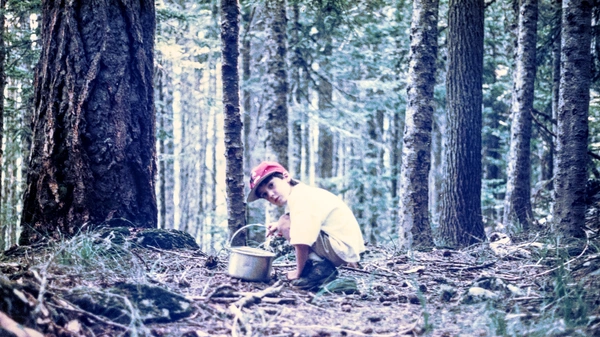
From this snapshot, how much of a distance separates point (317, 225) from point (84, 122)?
2.44 metres

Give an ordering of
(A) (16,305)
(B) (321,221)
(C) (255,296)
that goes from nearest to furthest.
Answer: (A) (16,305), (C) (255,296), (B) (321,221)

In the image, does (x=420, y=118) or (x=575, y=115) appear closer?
(x=575, y=115)

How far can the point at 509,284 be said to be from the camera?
406 cm

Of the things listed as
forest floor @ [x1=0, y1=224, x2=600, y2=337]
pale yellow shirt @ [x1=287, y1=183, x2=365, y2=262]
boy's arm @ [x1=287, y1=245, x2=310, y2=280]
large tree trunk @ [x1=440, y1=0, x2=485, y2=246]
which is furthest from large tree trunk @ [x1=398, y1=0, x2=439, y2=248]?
boy's arm @ [x1=287, y1=245, x2=310, y2=280]

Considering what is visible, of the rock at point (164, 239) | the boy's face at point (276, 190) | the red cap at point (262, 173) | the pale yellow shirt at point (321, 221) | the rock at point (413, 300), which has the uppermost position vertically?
the red cap at point (262, 173)

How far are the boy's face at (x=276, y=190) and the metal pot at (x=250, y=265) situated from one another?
473mm

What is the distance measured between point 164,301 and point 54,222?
7.15 ft

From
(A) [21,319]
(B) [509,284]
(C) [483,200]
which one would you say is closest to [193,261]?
(A) [21,319]

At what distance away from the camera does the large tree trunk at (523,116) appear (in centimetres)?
868

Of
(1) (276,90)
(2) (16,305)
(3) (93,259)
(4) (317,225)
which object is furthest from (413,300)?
(1) (276,90)

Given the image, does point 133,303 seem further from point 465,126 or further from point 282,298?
point 465,126

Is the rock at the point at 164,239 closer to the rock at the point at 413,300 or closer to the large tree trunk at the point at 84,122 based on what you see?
the large tree trunk at the point at 84,122

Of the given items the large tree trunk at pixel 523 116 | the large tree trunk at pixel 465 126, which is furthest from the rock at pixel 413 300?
the large tree trunk at pixel 523 116

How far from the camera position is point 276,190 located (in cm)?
430
